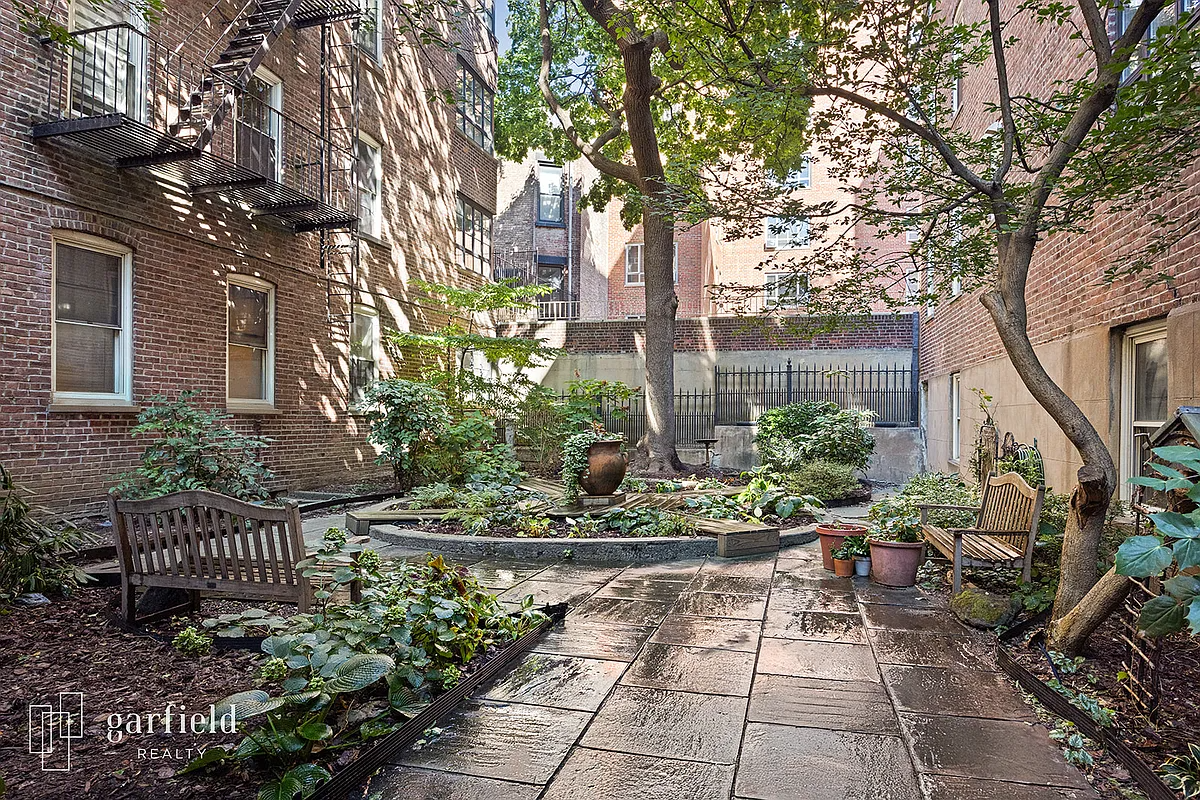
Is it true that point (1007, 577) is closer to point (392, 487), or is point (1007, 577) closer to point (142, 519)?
point (142, 519)

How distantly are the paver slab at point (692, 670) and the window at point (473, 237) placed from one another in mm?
14971

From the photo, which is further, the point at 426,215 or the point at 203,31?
the point at 426,215

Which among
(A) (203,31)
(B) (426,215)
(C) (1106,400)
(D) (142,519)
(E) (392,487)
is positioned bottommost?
(E) (392,487)

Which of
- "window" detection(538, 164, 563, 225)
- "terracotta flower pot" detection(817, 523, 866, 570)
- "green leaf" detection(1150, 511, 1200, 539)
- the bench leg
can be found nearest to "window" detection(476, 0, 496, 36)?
"window" detection(538, 164, 563, 225)

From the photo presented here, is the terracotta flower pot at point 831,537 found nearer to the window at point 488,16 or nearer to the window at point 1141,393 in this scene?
the window at point 1141,393

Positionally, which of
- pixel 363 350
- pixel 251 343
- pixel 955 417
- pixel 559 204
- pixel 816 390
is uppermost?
pixel 559 204

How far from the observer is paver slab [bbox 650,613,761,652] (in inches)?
176

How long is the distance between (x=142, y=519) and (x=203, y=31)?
883cm

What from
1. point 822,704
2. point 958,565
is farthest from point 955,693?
point 958,565

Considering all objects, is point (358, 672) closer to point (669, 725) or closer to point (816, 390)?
point (669, 725)

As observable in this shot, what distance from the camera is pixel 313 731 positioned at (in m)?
2.67

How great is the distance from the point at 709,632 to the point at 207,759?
3081 millimetres

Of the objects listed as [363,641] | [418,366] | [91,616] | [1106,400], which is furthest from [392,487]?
[1106,400]

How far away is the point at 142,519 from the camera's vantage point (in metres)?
4.16
